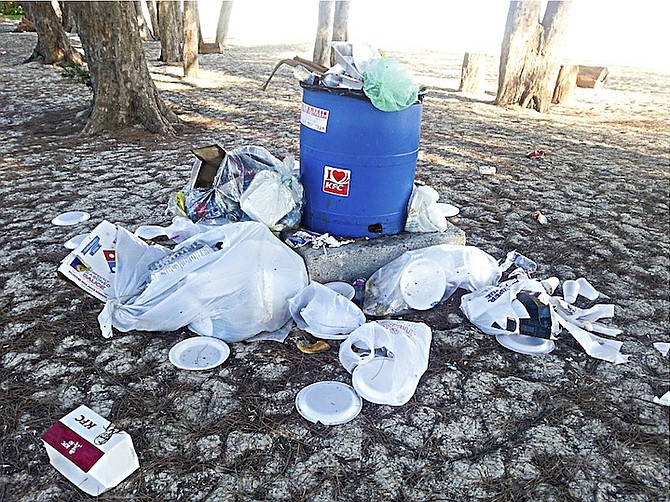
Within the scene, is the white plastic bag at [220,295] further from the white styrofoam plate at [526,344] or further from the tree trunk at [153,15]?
the tree trunk at [153,15]

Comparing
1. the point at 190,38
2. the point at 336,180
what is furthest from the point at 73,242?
the point at 190,38

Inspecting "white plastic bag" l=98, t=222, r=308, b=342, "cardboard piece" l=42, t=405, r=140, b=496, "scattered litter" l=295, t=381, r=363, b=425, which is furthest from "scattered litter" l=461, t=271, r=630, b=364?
"cardboard piece" l=42, t=405, r=140, b=496

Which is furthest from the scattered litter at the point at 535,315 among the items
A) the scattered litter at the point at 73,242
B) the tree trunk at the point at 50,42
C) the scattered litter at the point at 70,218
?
the tree trunk at the point at 50,42

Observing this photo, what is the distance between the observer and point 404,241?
2.86 metres

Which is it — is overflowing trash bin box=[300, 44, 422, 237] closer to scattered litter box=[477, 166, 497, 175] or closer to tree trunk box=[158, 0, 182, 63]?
scattered litter box=[477, 166, 497, 175]

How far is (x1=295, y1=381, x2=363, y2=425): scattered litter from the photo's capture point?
6.46ft

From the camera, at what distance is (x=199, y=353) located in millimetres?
2279

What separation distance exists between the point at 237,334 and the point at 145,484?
79 centimetres

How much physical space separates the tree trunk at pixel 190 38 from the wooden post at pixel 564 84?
5.48 meters

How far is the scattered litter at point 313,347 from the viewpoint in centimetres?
233

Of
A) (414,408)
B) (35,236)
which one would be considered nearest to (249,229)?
(414,408)

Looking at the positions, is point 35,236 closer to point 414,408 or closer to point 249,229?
point 249,229

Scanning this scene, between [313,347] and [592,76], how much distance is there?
8388 mm

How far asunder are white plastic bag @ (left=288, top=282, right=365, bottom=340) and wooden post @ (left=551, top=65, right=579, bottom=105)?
6.80m
